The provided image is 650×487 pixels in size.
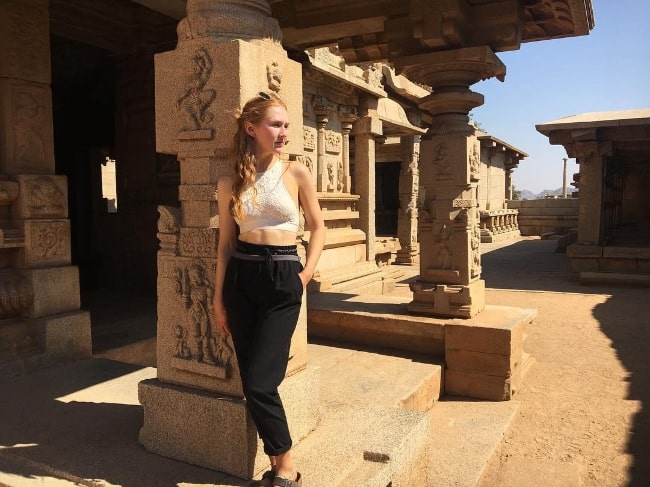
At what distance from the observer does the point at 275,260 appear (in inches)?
85.4

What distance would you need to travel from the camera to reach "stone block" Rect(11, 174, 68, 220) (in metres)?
4.05

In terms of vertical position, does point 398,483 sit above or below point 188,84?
below

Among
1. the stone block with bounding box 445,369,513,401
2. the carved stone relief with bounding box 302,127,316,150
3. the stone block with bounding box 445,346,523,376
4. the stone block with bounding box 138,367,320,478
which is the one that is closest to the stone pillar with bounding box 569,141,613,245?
the carved stone relief with bounding box 302,127,316,150

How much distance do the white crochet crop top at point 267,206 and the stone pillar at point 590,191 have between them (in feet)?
36.9

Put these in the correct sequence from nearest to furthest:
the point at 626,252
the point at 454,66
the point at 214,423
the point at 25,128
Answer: the point at 214,423
the point at 25,128
the point at 454,66
the point at 626,252

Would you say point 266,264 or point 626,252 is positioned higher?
Result: point 266,264

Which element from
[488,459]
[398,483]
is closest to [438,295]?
[488,459]

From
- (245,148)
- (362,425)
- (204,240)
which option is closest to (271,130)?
(245,148)

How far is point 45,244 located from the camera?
4211 millimetres

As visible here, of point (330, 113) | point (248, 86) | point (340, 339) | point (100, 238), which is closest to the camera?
point (248, 86)

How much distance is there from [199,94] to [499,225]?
69.0ft

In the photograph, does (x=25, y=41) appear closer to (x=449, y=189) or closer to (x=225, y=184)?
(x=225, y=184)

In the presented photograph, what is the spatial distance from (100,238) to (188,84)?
578 cm

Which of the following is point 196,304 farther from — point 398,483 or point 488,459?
point 488,459
